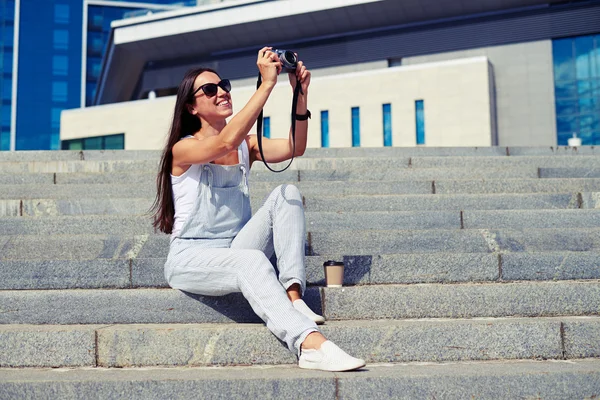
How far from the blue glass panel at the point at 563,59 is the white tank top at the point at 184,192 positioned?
20716 millimetres

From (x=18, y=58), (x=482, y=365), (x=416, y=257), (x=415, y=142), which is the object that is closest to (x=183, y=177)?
(x=416, y=257)

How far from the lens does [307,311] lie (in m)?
3.05

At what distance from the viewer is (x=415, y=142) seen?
70.3 feet

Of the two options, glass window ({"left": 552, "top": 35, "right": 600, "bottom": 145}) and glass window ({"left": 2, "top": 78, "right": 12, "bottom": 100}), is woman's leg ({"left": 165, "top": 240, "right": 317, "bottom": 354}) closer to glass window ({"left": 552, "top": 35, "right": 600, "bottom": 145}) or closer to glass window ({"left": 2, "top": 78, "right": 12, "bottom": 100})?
glass window ({"left": 552, "top": 35, "right": 600, "bottom": 145})

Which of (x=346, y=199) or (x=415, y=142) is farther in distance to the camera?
(x=415, y=142)

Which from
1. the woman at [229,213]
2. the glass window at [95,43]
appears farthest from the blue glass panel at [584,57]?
the glass window at [95,43]

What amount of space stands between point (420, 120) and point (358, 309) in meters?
18.9

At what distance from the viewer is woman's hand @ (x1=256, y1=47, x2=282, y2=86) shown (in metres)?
3.20

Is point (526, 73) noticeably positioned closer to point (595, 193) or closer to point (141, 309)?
point (595, 193)

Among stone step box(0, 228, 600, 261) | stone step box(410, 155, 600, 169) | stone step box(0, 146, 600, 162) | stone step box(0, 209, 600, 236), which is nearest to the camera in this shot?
stone step box(0, 228, 600, 261)

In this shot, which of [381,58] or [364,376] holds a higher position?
[381,58]

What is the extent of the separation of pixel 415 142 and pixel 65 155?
15.3 m

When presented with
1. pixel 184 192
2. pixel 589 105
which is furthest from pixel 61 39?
pixel 184 192

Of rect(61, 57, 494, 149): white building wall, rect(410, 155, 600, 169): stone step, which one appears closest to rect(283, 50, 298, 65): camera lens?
rect(410, 155, 600, 169): stone step
